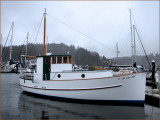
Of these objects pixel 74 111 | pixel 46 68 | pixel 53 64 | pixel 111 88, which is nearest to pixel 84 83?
pixel 111 88

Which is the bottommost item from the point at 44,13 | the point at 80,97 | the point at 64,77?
the point at 80,97

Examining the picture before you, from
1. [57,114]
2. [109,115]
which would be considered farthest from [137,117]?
[57,114]

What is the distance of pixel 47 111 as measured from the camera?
29.2 feet

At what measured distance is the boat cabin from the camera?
39.7ft

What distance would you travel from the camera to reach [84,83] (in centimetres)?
1002

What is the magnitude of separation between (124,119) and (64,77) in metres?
5.55

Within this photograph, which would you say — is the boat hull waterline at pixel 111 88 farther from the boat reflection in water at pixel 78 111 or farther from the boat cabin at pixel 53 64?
the boat cabin at pixel 53 64

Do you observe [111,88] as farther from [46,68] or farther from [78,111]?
[46,68]

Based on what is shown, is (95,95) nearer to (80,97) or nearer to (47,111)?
(80,97)

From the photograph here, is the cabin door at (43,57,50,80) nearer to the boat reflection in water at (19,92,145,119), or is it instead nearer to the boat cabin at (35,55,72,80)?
the boat cabin at (35,55,72,80)

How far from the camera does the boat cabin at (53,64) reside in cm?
1211

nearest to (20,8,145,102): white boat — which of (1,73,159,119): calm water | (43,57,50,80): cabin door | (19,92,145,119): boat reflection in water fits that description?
(43,57,50,80): cabin door

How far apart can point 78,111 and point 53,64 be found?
5050 millimetres

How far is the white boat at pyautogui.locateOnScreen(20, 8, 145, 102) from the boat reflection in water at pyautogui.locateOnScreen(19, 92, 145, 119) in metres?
0.61
